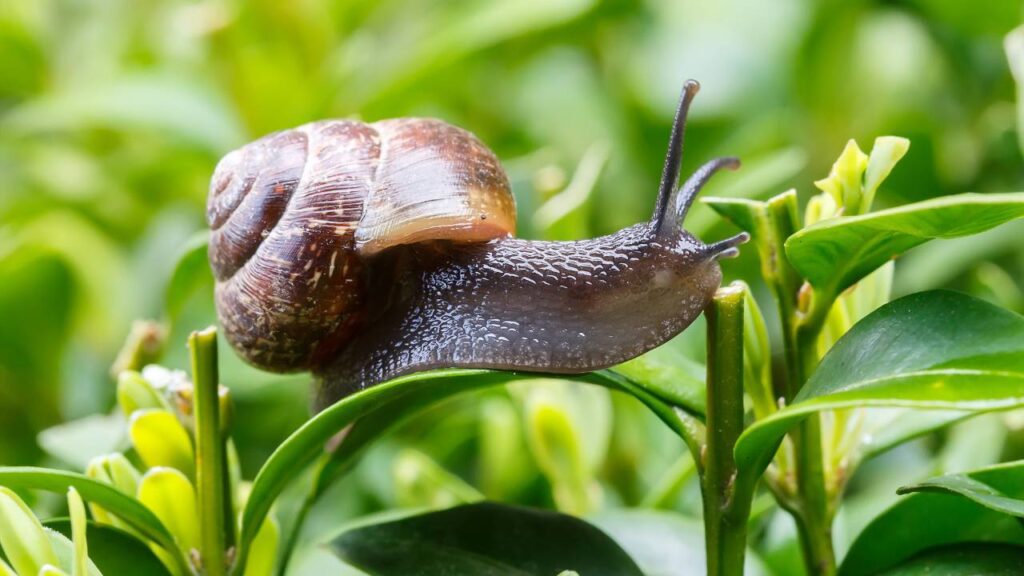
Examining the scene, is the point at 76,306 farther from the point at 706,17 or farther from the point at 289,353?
the point at 706,17

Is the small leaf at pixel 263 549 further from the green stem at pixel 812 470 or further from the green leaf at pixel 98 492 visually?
the green stem at pixel 812 470

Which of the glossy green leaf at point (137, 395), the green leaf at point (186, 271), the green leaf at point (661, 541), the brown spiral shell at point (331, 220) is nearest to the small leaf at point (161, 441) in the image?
the glossy green leaf at point (137, 395)

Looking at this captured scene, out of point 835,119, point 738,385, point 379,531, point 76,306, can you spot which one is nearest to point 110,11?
point 76,306

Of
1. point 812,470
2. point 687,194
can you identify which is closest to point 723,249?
point 687,194

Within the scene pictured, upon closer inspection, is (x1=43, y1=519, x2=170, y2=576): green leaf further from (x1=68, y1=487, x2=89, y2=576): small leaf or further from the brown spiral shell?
the brown spiral shell

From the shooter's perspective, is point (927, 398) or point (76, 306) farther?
point (76, 306)

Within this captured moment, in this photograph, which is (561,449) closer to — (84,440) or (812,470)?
(812,470)

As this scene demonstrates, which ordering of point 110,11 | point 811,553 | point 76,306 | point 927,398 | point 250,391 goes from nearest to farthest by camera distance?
point 927,398 → point 811,553 → point 250,391 → point 76,306 → point 110,11
